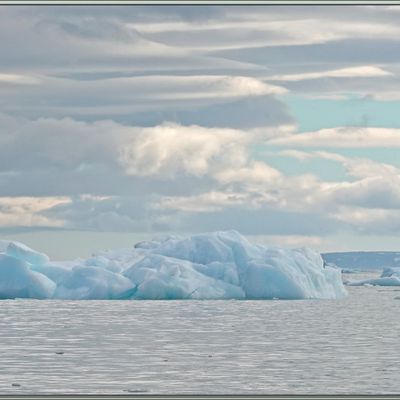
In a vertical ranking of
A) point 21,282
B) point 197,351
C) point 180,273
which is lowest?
point 21,282

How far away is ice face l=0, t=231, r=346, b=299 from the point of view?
47062mm

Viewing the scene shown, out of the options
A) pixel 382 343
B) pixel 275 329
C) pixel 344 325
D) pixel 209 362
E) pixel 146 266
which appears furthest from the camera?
pixel 146 266

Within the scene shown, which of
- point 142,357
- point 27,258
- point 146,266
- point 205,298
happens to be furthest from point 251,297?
point 142,357

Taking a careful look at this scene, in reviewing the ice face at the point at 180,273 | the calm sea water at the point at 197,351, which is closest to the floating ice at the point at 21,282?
the ice face at the point at 180,273

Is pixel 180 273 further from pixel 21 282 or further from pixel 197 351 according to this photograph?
pixel 197 351

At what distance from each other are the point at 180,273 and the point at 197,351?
21.7 m

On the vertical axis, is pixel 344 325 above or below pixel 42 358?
below

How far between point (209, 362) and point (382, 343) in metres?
6.87

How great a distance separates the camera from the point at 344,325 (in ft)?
115

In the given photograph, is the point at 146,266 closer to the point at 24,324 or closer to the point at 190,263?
the point at 190,263

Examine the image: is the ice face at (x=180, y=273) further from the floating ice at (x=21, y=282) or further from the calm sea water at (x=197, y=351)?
the calm sea water at (x=197, y=351)

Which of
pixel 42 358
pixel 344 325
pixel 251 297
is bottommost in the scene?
pixel 251 297

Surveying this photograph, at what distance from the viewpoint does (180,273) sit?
4675 cm

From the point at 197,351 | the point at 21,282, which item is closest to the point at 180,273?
the point at 21,282
